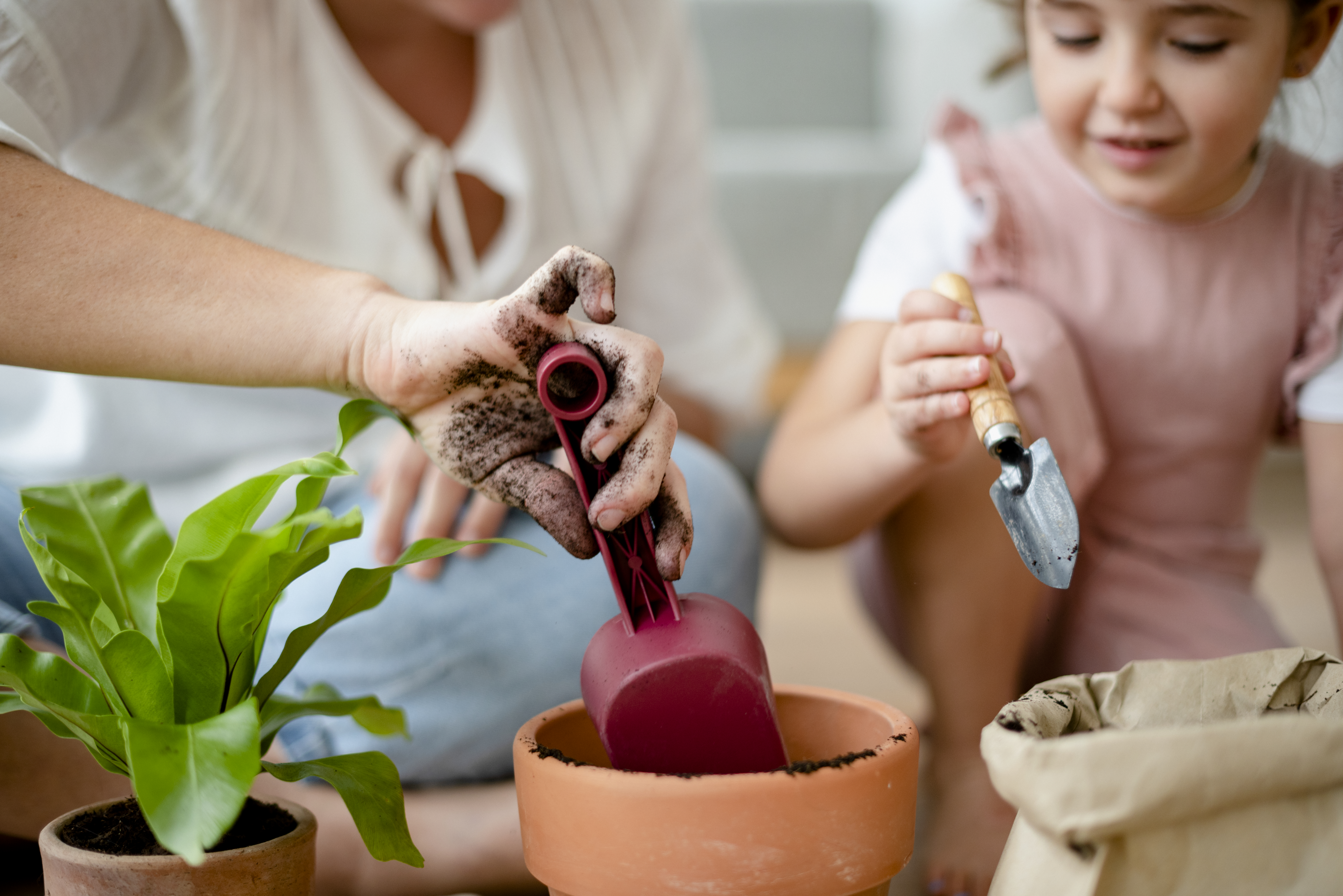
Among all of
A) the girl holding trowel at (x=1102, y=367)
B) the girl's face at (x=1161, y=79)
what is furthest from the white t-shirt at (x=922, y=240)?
the girl's face at (x=1161, y=79)

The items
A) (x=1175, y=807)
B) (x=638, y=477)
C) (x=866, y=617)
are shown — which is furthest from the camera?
(x=866, y=617)

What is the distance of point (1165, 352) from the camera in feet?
3.22

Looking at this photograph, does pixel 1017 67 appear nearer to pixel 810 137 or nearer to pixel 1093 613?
pixel 1093 613

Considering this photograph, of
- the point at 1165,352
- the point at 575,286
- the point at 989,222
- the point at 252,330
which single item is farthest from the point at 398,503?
the point at 1165,352

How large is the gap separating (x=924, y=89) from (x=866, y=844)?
2.40 meters

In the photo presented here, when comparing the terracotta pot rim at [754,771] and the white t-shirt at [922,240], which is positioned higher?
the white t-shirt at [922,240]

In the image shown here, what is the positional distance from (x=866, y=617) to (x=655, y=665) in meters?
0.87

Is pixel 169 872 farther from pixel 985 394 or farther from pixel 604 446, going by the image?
pixel 985 394

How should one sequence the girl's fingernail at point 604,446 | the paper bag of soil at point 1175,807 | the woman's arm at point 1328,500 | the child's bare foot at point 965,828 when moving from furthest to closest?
the woman's arm at point 1328,500 → the child's bare foot at point 965,828 → the girl's fingernail at point 604,446 → the paper bag of soil at point 1175,807

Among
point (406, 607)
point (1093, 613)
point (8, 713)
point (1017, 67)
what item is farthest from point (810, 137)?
point (8, 713)

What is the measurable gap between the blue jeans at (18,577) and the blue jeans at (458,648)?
14 cm

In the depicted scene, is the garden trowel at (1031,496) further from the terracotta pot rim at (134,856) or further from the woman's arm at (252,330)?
the terracotta pot rim at (134,856)

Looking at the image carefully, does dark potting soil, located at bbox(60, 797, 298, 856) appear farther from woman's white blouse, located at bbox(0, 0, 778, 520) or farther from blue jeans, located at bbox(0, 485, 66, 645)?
woman's white blouse, located at bbox(0, 0, 778, 520)

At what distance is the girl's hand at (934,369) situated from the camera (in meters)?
0.64
